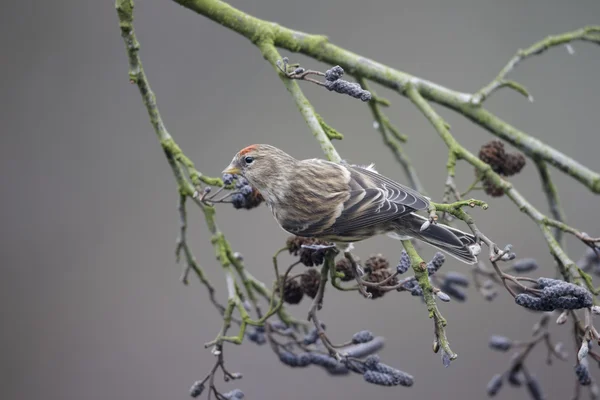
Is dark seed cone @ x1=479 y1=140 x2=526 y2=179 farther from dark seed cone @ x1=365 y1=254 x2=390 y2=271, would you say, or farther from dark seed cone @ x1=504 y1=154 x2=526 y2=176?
dark seed cone @ x1=365 y1=254 x2=390 y2=271

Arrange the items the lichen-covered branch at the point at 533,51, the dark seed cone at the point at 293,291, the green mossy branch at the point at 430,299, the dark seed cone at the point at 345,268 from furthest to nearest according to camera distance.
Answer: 1. the lichen-covered branch at the point at 533,51
2. the dark seed cone at the point at 293,291
3. the dark seed cone at the point at 345,268
4. the green mossy branch at the point at 430,299

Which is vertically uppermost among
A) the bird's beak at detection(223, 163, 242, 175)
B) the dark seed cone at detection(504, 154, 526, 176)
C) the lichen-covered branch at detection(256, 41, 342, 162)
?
the bird's beak at detection(223, 163, 242, 175)

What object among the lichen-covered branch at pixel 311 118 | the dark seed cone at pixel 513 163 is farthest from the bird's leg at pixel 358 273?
the dark seed cone at pixel 513 163

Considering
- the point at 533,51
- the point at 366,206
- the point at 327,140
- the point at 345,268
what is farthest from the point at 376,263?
the point at 533,51

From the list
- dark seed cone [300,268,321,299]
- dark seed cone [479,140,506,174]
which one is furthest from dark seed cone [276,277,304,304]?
dark seed cone [479,140,506,174]

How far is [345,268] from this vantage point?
1895 millimetres

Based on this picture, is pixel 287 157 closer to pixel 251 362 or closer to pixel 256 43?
pixel 256 43

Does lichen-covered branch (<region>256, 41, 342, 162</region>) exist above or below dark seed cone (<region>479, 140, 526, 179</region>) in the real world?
above

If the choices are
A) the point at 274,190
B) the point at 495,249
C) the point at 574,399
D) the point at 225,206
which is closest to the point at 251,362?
the point at 225,206

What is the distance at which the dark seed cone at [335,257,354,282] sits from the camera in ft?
6.16

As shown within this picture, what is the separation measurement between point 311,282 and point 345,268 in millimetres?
134

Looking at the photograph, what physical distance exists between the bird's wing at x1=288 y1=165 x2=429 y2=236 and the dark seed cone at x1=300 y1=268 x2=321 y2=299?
0.14m

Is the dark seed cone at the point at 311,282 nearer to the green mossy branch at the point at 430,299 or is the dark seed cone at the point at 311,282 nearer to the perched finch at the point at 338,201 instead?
the perched finch at the point at 338,201

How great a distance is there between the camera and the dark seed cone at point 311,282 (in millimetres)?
1967
